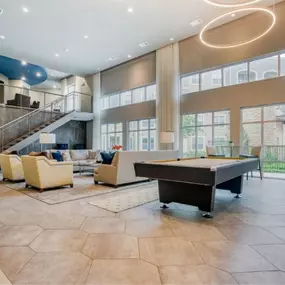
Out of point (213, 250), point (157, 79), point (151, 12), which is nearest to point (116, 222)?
point (213, 250)

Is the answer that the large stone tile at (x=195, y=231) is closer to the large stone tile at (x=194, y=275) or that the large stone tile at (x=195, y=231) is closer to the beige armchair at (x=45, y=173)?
the large stone tile at (x=194, y=275)

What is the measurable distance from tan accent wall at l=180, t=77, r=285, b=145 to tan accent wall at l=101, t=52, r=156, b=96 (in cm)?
249

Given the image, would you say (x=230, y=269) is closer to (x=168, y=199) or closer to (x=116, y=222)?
(x=116, y=222)

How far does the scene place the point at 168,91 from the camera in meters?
10.5

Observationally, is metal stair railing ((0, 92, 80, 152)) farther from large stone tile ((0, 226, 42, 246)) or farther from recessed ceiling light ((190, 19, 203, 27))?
large stone tile ((0, 226, 42, 246))

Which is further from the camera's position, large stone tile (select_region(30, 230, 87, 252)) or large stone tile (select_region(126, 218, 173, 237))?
large stone tile (select_region(126, 218, 173, 237))

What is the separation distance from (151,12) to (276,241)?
7.66 metres

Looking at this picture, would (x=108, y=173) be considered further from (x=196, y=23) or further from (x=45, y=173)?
(x=196, y=23)

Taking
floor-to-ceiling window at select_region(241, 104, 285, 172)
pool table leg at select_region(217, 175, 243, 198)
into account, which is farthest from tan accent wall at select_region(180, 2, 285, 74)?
pool table leg at select_region(217, 175, 243, 198)

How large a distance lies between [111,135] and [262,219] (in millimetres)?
11223

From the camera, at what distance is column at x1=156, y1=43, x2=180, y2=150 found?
1028 centimetres

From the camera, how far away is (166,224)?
3279 millimetres

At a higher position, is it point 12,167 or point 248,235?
point 12,167

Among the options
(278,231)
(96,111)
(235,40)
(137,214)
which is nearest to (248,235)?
(278,231)
